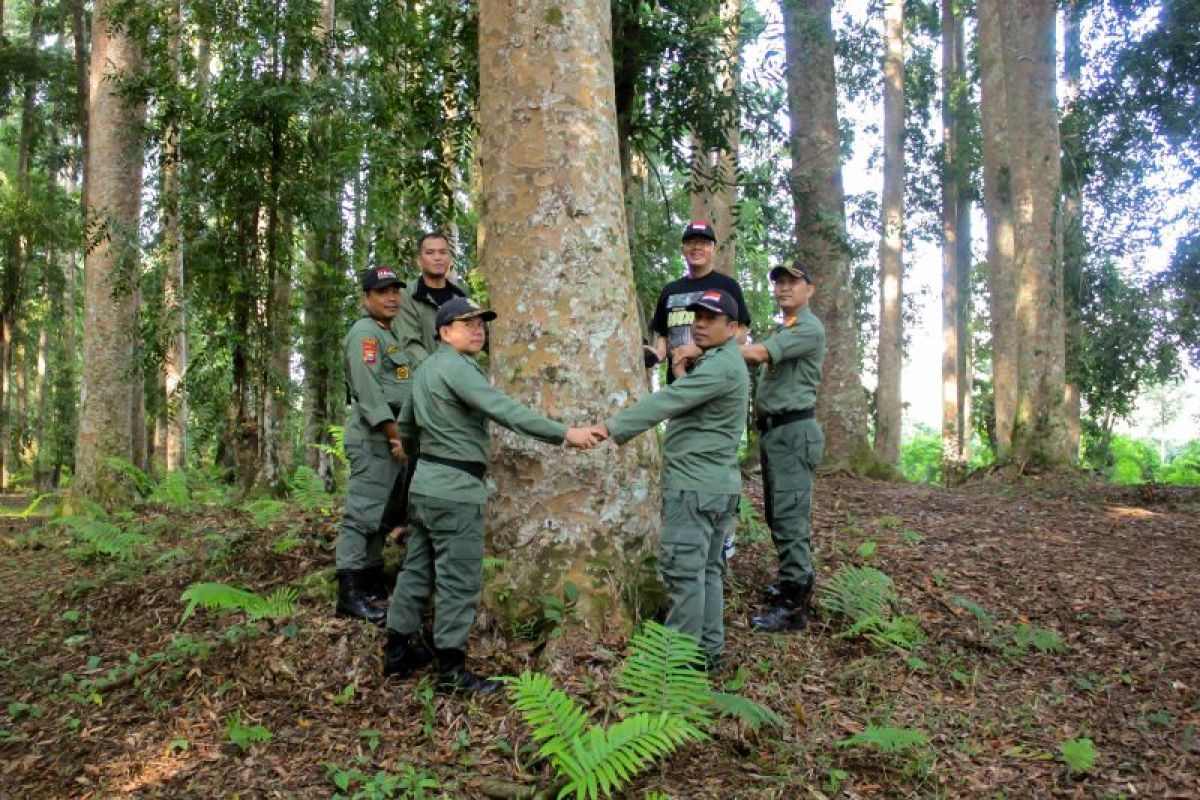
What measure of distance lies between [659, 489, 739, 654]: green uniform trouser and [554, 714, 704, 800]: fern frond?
84cm

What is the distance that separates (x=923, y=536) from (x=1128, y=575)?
165cm

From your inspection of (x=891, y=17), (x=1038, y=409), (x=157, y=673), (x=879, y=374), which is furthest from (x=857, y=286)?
(x=157, y=673)

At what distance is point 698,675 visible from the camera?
3.99 metres

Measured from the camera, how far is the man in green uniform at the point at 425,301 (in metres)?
5.74

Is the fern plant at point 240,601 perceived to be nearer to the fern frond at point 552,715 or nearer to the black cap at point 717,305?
the fern frond at point 552,715

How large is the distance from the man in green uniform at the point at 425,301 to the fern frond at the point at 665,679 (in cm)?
267

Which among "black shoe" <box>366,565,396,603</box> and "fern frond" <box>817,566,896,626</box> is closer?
"black shoe" <box>366,565,396,603</box>

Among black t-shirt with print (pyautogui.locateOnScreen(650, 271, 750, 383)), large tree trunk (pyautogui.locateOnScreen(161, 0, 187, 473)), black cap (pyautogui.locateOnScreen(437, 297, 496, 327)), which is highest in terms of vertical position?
large tree trunk (pyautogui.locateOnScreen(161, 0, 187, 473))

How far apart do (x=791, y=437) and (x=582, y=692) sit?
2.27m

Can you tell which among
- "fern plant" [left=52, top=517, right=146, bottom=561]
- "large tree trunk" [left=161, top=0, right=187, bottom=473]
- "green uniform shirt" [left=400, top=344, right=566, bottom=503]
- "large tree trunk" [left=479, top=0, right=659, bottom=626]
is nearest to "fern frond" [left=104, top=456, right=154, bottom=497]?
"large tree trunk" [left=161, top=0, right=187, bottom=473]

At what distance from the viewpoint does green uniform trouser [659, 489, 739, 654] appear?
174 inches

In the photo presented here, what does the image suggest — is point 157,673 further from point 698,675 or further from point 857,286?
point 857,286

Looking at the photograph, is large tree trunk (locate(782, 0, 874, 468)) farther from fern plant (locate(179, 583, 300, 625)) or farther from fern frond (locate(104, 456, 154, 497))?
fern frond (locate(104, 456, 154, 497))

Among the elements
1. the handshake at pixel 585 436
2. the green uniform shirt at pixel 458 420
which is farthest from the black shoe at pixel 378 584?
the handshake at pixel 585 436
